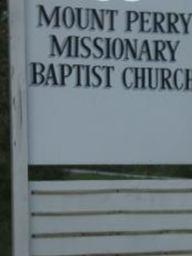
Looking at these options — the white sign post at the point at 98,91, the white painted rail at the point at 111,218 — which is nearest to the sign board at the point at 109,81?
the white sign post at the point at 98,91

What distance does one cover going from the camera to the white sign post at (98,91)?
5.80m

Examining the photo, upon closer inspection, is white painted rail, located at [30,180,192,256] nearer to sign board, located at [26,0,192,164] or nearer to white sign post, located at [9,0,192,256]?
white sign post, located at [9,0,192,256]

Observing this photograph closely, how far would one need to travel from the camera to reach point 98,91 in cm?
596

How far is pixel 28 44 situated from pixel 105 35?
1.88 feet

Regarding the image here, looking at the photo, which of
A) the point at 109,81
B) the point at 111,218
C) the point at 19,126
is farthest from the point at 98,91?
the point at 111,218

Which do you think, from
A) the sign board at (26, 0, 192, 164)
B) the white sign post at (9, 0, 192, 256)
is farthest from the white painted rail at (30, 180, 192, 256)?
the sign board at (26, 0, 192, 164)

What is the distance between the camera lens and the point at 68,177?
11.4 metres

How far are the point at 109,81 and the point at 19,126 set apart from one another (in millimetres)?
747

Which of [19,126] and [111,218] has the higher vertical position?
[19,126]

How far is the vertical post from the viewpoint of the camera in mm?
5766

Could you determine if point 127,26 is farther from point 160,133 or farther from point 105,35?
point 160,133

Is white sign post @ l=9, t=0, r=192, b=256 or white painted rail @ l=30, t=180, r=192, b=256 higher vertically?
white sign post @ l=9, t=0, r=192, b=256

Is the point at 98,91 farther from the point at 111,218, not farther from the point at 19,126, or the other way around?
the point at 111,218

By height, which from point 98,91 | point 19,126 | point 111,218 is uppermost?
point 98,91
